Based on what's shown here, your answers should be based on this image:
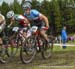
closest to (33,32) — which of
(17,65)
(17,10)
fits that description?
(17,65)

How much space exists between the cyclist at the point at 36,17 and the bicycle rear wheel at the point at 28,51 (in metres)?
0.74

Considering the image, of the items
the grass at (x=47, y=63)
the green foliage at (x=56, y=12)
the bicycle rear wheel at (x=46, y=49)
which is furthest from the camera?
the green foliage at (x=56, y=12)

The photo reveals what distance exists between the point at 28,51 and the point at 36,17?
125 centimetres

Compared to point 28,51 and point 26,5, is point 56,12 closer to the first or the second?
point 26,5

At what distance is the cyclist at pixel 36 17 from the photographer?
1269 cm

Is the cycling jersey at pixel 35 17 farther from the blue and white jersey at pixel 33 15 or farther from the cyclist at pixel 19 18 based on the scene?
the cyclist at pixel 19 18

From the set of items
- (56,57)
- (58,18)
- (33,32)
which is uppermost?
(33,32)

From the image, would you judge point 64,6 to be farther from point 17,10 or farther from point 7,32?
point 7,32

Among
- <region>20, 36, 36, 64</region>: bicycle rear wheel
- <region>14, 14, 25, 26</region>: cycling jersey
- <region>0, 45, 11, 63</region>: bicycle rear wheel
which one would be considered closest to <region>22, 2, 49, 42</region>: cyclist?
<region>14, 14, 25, 26</region>: cycling jersey

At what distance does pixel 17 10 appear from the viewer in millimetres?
91000

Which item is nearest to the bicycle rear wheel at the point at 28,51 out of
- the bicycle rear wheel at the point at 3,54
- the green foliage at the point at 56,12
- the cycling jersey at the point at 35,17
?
the bicycle rear wheel at the point at 3,54

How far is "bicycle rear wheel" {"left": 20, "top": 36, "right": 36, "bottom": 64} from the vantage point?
40.2 feet

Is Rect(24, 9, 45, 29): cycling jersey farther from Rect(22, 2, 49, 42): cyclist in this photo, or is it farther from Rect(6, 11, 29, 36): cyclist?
Rect(6, 11, 29, 36): cyclist

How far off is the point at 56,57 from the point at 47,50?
0.37m
